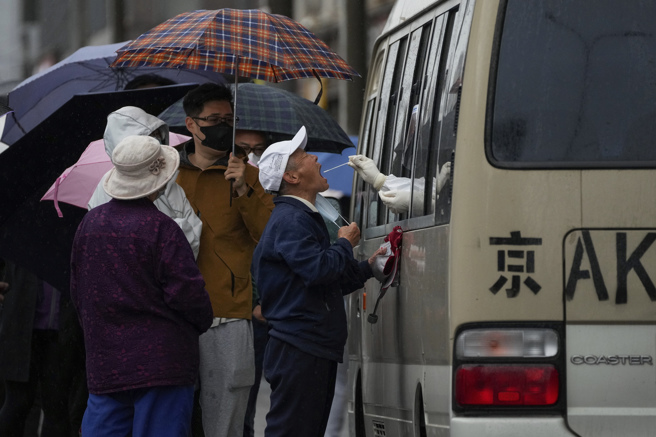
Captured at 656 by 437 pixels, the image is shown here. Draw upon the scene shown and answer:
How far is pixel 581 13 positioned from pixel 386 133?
2.33 metres

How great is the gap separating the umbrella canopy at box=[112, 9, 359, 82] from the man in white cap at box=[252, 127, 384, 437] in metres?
0.88

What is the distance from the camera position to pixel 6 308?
8.57m

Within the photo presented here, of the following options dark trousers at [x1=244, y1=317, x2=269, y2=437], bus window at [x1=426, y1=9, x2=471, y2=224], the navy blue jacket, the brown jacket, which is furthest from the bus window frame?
dark trousers at [x1=244, y1=317, x2=269, y2=437]

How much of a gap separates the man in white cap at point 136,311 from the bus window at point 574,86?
154 centimetres

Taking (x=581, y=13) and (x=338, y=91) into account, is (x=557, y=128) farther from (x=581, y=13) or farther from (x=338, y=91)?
(x=338, y=91)

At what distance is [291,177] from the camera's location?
6562 mm

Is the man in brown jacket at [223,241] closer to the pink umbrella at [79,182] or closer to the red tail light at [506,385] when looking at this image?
the pink umbrella at [79,182]

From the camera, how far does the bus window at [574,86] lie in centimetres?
493

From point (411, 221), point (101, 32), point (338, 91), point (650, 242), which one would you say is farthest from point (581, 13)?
point (101, 32)

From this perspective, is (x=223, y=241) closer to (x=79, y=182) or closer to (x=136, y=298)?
(x=79, y=182)

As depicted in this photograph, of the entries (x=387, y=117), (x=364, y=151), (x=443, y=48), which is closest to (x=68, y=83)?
(x=364, y=151)

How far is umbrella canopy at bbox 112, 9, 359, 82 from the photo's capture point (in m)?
6.82

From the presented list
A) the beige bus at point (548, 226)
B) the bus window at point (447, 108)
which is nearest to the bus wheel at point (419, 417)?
the beige bus at point (548, 226)

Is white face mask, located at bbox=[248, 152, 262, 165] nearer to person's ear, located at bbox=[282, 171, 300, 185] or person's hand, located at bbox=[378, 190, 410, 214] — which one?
person's ear, located at bbox=[282, 171, 300, 185]
